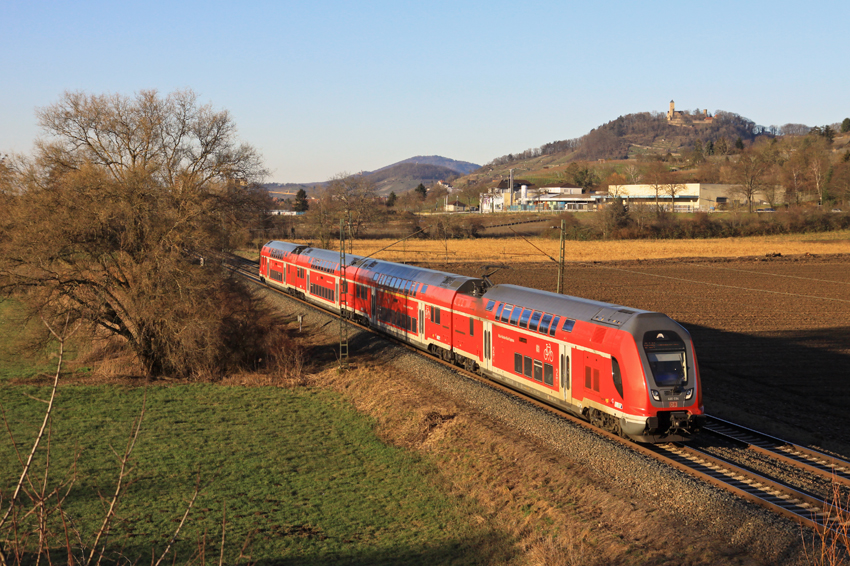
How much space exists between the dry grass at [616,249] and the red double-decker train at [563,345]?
48.0 m

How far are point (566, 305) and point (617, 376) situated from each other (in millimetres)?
3952

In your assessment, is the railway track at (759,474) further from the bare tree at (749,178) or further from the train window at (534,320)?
the bare tree at (749,178)

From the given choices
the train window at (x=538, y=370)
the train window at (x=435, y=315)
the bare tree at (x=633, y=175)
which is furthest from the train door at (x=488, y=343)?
the bare tree at (x=633, y=175)

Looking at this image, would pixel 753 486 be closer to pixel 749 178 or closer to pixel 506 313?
pixel 506 313

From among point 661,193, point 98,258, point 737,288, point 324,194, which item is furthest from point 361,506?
point 661,193

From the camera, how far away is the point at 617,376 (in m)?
18.8

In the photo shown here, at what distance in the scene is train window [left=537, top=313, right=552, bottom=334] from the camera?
73.4 ft

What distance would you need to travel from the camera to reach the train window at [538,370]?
22.8 metres

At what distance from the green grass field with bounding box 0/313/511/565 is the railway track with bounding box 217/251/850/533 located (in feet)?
18.2

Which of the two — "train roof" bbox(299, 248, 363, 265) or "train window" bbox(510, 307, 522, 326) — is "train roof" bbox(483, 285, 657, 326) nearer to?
"train window" bbox(510, 307, 522, 326)

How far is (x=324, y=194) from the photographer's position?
134m

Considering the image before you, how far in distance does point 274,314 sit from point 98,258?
62.3ft

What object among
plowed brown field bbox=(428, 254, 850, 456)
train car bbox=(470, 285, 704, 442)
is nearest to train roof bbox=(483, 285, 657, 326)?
train car bbox=(470, 285, 704, 442)

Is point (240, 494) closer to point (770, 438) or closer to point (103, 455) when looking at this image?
point (103, 455)
